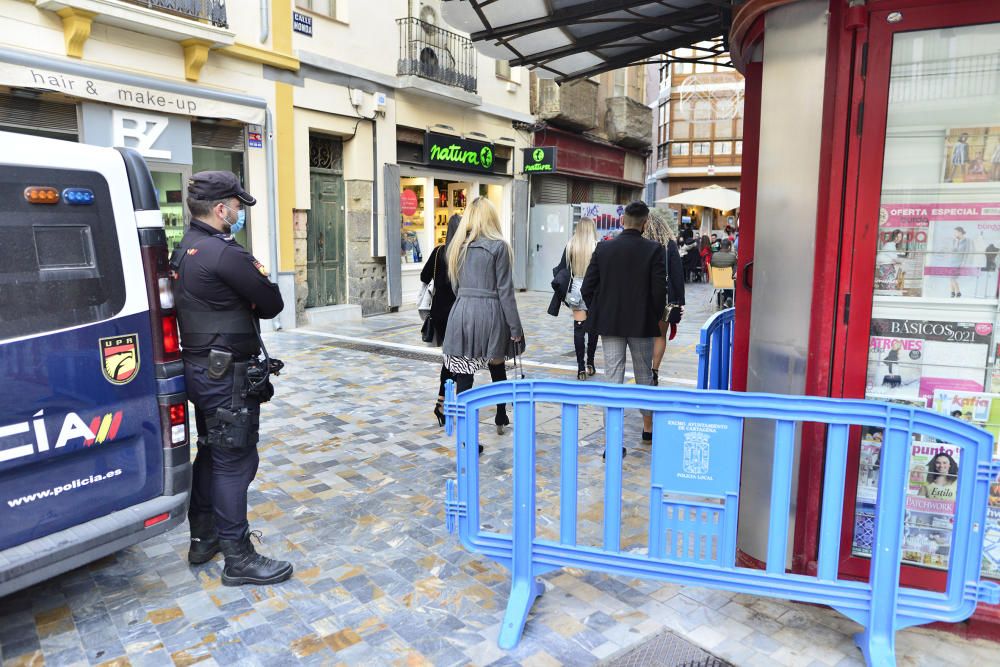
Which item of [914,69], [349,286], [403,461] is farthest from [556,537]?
[349,286]

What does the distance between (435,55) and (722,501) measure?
13314 mm

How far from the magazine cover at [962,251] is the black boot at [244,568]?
329 cm

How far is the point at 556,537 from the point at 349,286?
970 cm

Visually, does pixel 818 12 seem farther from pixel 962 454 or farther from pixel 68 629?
pixel 68 629

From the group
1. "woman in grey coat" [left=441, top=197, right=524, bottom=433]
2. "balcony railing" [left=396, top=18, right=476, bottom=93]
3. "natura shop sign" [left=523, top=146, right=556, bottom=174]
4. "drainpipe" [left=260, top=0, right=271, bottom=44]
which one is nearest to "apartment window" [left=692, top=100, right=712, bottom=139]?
"natura shop sign" [left=523, top=146, right=556, bottom=174]

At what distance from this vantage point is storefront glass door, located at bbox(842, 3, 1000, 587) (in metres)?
2.85

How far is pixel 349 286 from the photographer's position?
1293 cm

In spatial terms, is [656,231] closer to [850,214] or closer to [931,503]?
[850,214]

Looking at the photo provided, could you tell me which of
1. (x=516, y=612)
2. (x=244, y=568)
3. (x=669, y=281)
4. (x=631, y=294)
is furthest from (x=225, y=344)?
(x=669, y=281)

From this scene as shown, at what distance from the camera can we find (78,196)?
292cm

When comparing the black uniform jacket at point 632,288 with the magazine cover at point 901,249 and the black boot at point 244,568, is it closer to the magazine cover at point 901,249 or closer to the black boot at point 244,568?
the magazine cover at point 901,249

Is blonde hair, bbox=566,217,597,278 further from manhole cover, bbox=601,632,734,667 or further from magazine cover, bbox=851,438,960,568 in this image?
manhole cover, bbox=601,632,734,667

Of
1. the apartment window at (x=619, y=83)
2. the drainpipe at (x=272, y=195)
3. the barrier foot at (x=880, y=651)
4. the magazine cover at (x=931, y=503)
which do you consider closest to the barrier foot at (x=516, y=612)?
the barrier foot at (x=880, y=651)

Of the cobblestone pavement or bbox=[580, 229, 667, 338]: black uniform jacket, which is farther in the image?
bbox=[580, 229, 667, 338]: black uniform jacket
